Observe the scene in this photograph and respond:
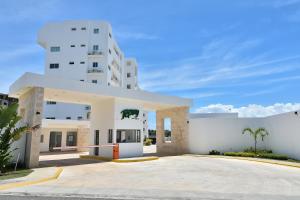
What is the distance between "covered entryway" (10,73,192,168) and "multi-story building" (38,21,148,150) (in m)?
20.9

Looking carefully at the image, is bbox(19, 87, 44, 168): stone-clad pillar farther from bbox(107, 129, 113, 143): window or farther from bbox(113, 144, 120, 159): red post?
bbox(107, 129, 113, 143): window

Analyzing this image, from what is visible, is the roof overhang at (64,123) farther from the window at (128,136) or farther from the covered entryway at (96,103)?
the window at (128,136)

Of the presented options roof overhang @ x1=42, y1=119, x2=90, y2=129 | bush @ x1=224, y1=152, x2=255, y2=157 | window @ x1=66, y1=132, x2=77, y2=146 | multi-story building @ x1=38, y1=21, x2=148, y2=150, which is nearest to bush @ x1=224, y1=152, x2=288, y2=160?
bush @ x1=224, y1=152, x2=255, y2=157

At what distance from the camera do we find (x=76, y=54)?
53.9m

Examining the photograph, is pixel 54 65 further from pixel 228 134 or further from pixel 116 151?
pixel 228 134

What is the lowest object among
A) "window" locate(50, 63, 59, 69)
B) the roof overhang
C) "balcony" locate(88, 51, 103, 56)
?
the roof overhang

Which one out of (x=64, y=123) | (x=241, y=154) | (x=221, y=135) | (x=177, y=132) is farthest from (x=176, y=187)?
(x=64, y=123)

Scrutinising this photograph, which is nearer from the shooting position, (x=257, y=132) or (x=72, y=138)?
(x=257, y=132)

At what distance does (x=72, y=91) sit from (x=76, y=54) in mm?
37469

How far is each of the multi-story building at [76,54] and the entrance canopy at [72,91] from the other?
3035 cm

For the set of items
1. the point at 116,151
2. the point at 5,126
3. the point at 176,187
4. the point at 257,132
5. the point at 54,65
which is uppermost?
the point at 54,65

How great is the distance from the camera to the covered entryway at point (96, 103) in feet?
53.6

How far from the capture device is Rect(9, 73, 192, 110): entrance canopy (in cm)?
1670

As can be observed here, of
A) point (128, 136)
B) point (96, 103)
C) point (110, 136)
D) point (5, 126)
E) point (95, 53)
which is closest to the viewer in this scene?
point (5, 126)
